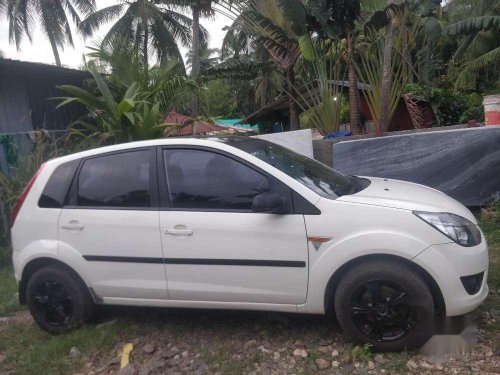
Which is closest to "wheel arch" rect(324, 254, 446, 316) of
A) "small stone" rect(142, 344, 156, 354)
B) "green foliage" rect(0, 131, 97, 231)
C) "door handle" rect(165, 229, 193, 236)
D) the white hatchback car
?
the white hatchback car

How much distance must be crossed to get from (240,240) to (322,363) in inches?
40.7

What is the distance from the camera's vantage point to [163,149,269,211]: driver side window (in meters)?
3.86

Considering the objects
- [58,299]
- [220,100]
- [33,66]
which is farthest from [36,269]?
[220,100]

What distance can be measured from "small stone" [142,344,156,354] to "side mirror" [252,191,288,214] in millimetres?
1430

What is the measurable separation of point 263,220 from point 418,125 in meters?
10.3

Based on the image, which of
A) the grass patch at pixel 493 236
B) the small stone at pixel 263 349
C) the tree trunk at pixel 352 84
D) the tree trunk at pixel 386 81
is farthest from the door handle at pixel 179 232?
the tree trunk at pixel 352 84

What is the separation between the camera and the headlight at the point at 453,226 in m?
3.53

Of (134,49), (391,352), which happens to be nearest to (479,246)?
(391,352)

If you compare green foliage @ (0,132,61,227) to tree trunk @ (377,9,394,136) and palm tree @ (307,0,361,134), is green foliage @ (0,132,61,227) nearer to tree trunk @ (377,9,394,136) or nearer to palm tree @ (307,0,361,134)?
palm tree @ (307,0,361,134)

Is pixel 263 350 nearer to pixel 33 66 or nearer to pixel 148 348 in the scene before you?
pixel 148 348

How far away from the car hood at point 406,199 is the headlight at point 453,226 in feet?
0.15

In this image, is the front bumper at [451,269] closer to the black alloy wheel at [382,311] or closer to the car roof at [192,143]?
the black alloy wheel at [382,311]

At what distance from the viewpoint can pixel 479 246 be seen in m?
3.65

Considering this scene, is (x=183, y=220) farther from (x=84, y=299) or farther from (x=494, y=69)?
(x=494, y=69)
